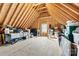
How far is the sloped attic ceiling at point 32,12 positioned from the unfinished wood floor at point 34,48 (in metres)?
0.26

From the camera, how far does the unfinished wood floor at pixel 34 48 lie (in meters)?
2.84

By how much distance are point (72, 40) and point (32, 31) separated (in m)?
0.58

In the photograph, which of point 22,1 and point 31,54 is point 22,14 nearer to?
point 22,1

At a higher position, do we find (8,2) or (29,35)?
(8,2)

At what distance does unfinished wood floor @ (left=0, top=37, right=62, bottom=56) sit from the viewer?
112 inches

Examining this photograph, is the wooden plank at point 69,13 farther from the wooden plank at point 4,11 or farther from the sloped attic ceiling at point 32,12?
the wooden plank at point 4,11

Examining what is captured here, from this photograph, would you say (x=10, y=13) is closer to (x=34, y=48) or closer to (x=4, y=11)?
(x=4, y=11)

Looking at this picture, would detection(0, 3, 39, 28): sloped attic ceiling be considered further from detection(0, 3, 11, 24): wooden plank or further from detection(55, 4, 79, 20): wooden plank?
detection(55, 4, 79, 20): wooden plank

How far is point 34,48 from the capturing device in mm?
2859

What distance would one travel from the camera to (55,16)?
2830 mm

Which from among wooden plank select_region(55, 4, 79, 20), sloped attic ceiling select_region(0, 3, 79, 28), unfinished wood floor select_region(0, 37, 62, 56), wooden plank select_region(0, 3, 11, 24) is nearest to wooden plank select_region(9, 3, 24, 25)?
sloped attic ceiling select_region(0, 3, 79, 28)

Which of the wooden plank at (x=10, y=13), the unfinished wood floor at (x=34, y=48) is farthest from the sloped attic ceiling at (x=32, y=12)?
the unfinished wood floor at (x=34, y=48)

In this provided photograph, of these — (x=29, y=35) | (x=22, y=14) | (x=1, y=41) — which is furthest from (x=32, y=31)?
(x=1, y=41)

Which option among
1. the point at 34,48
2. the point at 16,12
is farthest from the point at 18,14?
the point at 34,48
